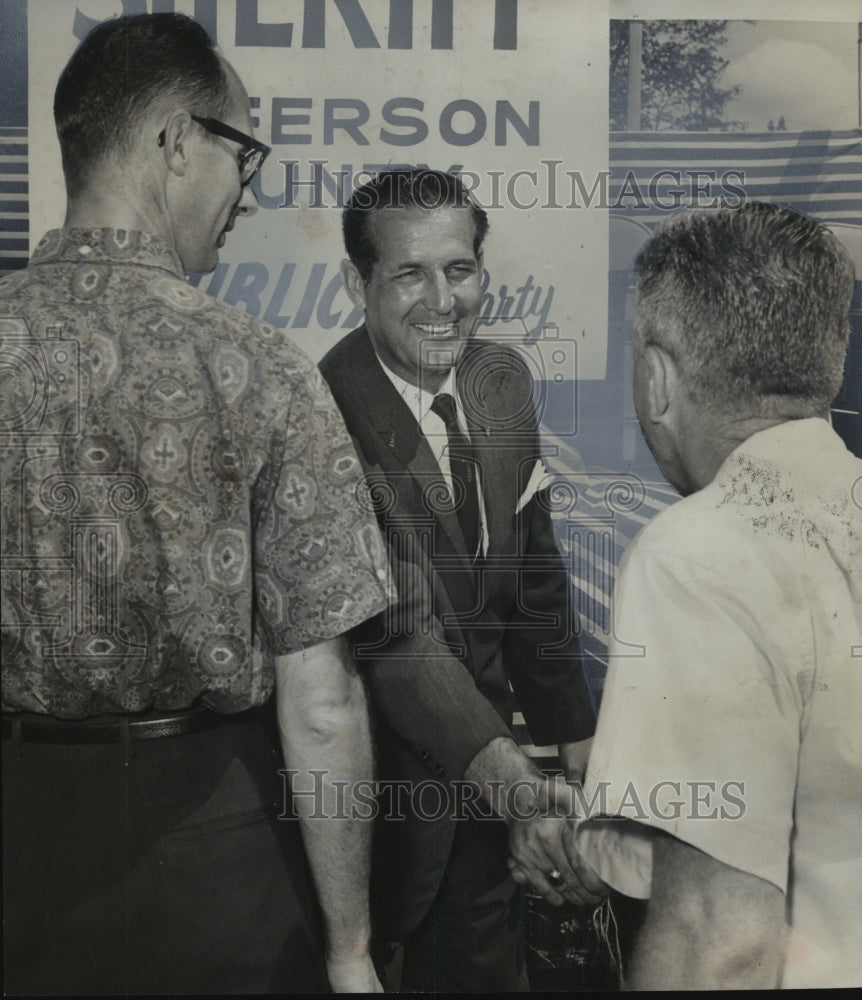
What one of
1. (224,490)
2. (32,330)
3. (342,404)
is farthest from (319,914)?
(32,330)

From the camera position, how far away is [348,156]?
296 cm

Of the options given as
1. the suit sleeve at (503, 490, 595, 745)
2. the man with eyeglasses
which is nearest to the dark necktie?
the suit sleeve at (503, 490, 595, 745)

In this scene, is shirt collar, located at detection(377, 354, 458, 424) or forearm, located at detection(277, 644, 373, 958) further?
shirt collar, located at detection(377, 354, 458, 424)

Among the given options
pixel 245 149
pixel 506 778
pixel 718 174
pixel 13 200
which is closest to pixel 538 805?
pixel 506 778

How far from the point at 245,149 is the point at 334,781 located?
64.8 inches

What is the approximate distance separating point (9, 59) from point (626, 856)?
8.55 feet

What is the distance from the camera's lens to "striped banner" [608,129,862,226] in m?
3.00

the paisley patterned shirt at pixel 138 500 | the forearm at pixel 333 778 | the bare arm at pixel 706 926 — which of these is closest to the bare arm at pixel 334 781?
the forearm at pixel 333 778

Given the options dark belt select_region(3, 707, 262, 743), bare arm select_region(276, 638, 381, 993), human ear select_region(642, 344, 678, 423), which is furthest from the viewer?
human ear select_region(642, 344, 678, 423)

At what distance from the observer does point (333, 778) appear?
292cm

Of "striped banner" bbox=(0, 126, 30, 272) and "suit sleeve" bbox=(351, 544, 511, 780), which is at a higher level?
"striped banner" bbox=(0, 126, 30, 272)

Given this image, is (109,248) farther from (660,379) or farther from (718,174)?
(718,174)

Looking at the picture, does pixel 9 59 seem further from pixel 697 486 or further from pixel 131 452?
pixel 697 486

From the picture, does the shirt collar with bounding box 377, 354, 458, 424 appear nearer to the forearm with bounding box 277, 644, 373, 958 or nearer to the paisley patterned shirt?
the paisley patterned shirt
